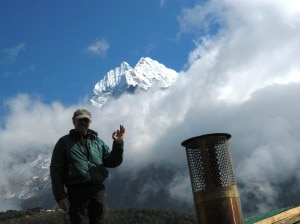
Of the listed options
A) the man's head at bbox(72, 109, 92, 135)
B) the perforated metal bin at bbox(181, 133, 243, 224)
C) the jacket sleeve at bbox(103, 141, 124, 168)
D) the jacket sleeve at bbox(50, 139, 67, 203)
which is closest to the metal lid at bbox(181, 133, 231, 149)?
the perforated metal bin at bbox(181, 133, 243, 224)

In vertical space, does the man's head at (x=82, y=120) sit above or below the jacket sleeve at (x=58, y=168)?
above

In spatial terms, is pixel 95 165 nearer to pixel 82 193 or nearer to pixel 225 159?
pixel 82 193

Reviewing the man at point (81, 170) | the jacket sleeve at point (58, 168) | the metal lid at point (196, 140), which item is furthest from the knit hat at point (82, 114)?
the metal lid at point (196, 140)

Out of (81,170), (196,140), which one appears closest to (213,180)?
(196,140)

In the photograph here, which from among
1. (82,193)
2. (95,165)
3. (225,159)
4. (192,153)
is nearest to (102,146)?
(95,165)

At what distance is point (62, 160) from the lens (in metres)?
6.47

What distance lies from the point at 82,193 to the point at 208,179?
193 cm

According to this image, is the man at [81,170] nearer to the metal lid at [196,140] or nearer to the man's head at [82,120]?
the man's head at [82,120]

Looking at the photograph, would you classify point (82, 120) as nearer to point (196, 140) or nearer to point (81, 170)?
point (81, 170)

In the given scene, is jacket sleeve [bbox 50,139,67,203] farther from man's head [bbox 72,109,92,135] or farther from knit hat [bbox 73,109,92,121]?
knit hat [bbox 73,109,92,121]

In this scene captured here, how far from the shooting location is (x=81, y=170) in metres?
6.30

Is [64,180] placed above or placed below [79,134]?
below

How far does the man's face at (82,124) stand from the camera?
6.55m

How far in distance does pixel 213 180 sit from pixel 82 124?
217cm
